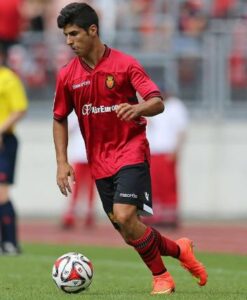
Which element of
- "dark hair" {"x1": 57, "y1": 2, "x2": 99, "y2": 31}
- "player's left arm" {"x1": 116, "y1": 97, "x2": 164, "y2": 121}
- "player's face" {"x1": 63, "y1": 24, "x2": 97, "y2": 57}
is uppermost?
"dark hair" {"x1": 57, "y1": 2, "x2": 99, "y2": 31}

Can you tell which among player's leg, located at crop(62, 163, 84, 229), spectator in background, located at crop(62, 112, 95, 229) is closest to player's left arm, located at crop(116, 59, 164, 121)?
player's leg, located at crop(62, 163, 84, 229)

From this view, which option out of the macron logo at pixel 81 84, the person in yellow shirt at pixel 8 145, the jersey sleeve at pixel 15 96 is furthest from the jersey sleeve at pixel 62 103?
the jersey sleeve at pixel 15 96

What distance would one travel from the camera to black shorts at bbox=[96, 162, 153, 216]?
9375mm

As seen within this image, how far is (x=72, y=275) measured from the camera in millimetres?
9547

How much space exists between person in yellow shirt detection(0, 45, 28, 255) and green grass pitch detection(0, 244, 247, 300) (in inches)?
12.8

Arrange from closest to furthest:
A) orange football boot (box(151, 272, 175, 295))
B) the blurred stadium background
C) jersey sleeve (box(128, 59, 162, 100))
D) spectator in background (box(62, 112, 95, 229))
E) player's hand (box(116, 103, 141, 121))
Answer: player's hand (box(116, 103, 141, 121)), jersey sleeve (box(128, 59, 162, 100)), orange football boot (box(151, 272, 175, 295)), spectator in background (box(62, 112, 95, 229)), the blurred stadium background

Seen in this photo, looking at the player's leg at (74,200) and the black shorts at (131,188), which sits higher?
the black shorts at (131,188)

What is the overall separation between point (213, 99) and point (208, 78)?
409 millimetres

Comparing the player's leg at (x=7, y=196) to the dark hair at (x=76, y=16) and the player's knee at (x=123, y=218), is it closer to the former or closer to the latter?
the dark hair at (x=76, y=16)

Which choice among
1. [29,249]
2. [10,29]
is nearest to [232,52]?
[10,29]

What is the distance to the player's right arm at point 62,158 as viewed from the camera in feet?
31.8

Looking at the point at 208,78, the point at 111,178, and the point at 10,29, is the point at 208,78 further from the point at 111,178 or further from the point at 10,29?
the point at 111,178

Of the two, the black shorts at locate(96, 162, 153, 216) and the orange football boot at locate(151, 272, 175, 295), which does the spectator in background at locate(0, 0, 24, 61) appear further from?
the orange football boot at locate(151, 272, 175, 295)

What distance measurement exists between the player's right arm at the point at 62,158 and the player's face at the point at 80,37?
686mm
